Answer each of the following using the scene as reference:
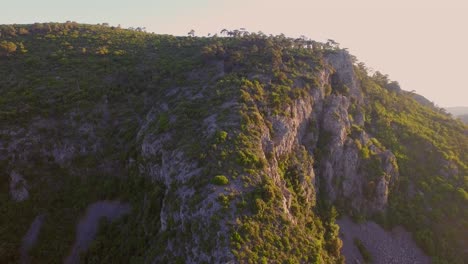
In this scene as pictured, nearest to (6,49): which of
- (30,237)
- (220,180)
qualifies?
(30,237)

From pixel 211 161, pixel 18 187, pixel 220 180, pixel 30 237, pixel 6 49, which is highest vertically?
pixel 6 49

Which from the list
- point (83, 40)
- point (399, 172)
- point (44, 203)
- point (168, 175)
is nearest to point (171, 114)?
point (168, 175)

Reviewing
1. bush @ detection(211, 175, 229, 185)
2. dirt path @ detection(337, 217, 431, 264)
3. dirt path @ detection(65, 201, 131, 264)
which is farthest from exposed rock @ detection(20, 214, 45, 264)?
dirt path @ detection(337, 217, 431, 264)

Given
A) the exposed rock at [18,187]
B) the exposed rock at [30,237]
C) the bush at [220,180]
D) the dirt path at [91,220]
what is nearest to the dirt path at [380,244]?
the bush at [220,180]

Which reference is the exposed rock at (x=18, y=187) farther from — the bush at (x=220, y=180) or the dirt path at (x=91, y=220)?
the bush at (x=220, y=180)

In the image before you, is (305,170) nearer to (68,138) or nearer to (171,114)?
(171,114)

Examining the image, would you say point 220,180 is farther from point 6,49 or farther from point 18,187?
point 6,49
